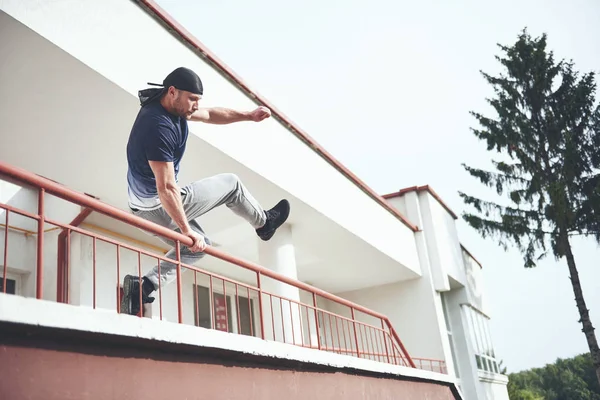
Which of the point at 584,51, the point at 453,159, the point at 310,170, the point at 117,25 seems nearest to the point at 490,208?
the point at 453,159

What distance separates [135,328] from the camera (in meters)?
3.87

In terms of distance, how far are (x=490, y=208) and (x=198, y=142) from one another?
15258 mm

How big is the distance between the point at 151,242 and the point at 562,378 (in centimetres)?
7191

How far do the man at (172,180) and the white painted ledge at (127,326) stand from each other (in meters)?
0.66

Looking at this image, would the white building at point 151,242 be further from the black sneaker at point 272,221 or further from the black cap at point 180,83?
the black cap at point 180,83

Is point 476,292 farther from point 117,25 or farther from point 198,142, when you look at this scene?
point 117,25

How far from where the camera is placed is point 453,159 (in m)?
21.2

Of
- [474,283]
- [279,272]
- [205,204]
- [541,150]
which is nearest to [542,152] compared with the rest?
[541,150]

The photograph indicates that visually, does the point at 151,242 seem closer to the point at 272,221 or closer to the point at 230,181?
the point at 272,221

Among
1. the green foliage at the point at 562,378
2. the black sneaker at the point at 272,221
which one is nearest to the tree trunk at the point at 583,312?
the black sneaker at the point at 272,221

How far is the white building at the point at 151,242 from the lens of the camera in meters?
3.66

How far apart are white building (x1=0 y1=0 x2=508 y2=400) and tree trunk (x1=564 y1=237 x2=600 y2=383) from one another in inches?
218

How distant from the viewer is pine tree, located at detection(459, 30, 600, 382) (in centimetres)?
1936

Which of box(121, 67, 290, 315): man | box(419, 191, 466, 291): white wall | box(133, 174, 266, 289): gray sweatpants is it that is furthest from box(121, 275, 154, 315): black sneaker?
box(419, 191, 466, 291): white wall
